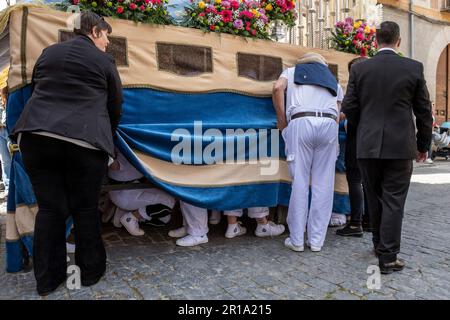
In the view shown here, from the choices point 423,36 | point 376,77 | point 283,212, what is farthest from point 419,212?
point 423,36

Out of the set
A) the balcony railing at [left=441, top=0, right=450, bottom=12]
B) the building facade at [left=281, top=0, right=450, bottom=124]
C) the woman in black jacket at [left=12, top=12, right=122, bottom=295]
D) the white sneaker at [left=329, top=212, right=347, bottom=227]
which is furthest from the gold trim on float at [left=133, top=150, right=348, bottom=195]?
the balcony railing at [left=441, top=0, right=450, bottom=12]

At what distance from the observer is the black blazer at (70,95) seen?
8.55 feet

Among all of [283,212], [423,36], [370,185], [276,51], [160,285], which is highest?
[423,36]

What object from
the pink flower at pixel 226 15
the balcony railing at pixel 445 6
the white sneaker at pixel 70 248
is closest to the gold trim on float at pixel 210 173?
the white sneaker at pixel 70 248

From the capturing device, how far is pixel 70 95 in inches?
105

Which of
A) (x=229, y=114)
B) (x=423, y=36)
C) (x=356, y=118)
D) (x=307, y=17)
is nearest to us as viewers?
(x=356, y=118)

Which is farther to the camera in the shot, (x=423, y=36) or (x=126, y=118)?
(x=423, y=36)

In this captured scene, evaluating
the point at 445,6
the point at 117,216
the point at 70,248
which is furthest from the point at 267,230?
the point at 445,6

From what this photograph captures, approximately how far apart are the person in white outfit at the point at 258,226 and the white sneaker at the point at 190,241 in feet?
1.12

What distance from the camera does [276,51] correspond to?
434cm

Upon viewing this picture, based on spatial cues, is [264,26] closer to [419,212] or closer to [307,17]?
[307,17]

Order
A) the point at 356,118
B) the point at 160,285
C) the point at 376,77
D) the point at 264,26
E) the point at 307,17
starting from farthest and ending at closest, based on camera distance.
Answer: the point at 307,17
the point at 264,26
the point at 356,118
the point at 376,77
the point at 160,285

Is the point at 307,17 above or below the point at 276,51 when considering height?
above

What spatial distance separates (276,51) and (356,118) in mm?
1318
